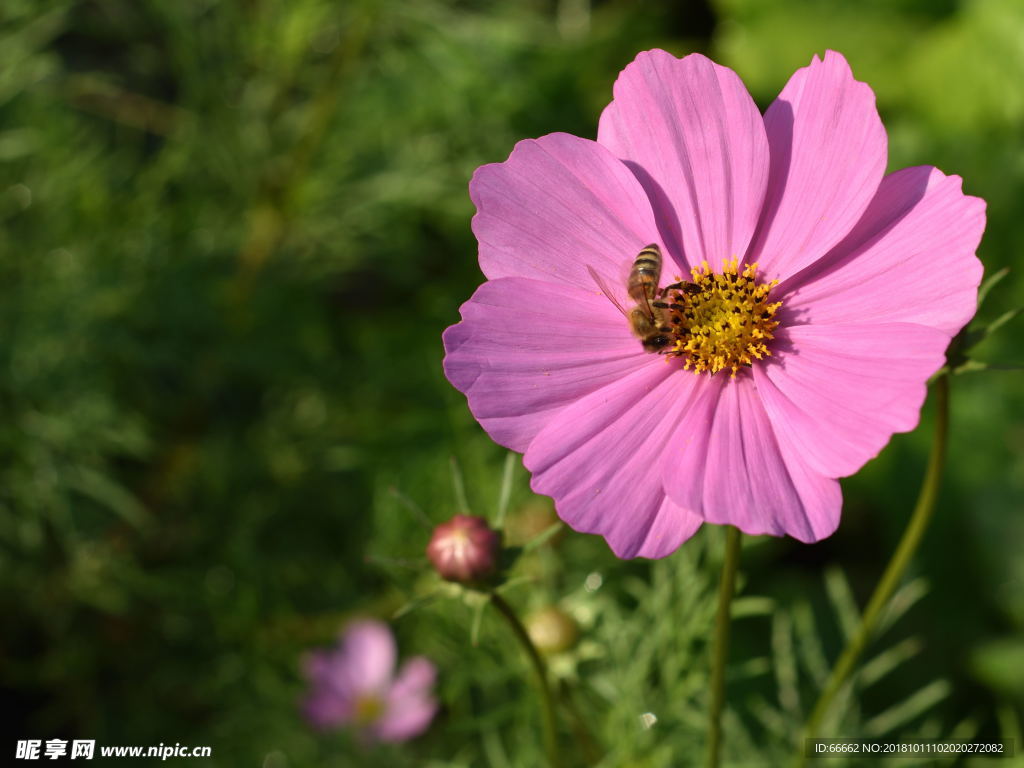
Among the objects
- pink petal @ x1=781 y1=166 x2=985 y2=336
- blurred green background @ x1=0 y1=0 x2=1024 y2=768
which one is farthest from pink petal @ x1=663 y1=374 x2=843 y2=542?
blurred green background @ x1=0 y1=0 x2=1024 y2=768

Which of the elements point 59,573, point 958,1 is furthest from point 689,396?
point 958,1

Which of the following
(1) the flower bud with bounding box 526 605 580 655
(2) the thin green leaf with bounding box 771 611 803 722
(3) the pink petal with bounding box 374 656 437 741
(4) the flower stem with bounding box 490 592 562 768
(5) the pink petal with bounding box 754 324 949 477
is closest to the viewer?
(5) the pink petal with bounding box 754 324 949 477

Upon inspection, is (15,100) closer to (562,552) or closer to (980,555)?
(562,552)

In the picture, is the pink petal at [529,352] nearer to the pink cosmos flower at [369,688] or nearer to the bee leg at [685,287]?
the bee leg at [685,287]

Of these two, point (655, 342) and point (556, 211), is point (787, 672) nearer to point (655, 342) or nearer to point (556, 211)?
point (655, 342)

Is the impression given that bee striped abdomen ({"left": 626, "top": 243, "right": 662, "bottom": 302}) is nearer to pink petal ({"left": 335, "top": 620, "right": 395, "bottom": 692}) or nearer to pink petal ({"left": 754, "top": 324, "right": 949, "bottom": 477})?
pink petal ({"left": 754, "top": 324, "right": 949, "bottom": 477})

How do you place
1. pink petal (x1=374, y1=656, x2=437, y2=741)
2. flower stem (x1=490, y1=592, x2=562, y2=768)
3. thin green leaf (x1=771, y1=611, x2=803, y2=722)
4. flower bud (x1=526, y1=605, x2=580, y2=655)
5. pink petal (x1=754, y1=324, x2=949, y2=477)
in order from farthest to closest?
pink petal (x1=374, y1=656, x2=437, y2=741) < thin green leaf (x1=771, y1=611, x2=803, y2=722) < flower bud (x1=526, y1=605, x2=580, y2=655) < flower stem (x1=490, y1=592, x2=562, y2=768) < pink petal (x1=754, y1=324, x2=949, y2=477)

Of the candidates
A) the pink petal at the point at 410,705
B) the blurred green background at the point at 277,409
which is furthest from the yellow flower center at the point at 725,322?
the pink petal at the point at 410,705
